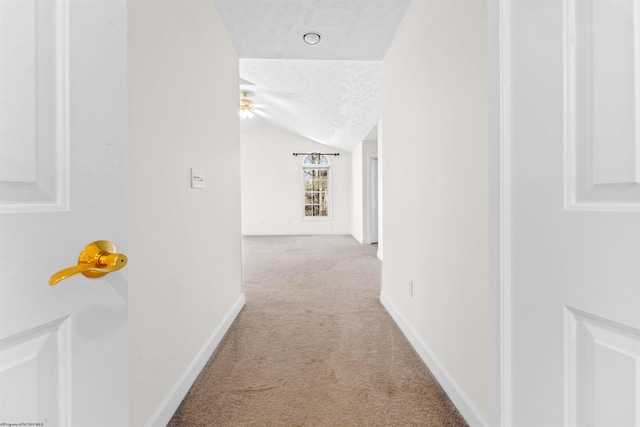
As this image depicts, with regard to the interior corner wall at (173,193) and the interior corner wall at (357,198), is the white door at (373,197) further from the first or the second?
the interior corner wall at (173,193)

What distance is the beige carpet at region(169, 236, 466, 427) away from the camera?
1382 millimetres

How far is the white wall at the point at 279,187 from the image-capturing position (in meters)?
8.85

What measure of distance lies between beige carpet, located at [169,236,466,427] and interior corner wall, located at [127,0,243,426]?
0.21 m

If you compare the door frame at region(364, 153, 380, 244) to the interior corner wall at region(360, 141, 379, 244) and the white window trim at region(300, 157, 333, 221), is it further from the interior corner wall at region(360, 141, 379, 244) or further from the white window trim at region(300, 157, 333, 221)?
the white window trim at region(300, 157, 333, 221)

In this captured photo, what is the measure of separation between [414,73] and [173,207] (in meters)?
1.64

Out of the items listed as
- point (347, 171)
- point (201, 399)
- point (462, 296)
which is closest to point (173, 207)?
point (201, 399)

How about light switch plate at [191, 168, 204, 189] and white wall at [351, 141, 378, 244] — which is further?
white wall at [351, 141, 378, 244]

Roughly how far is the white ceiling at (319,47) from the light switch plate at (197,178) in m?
1.20

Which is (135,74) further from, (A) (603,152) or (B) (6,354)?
(A) (603,152)

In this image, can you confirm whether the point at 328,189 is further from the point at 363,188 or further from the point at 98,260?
the point at 98,260

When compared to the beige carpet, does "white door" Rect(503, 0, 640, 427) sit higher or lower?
higher

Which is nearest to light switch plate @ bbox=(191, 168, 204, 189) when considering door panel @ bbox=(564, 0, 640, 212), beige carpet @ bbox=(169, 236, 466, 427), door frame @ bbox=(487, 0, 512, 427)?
beige carpet @ bbox=(169, 236, 466, 427)

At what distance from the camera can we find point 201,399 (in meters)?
1.49

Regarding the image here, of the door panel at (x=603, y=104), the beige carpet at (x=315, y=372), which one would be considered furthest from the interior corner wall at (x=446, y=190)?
the door panel at (x=603, y=104)
